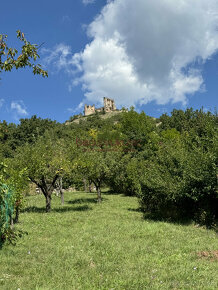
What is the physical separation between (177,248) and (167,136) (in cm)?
5519

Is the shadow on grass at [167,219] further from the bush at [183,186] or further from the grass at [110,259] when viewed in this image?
the grass at [110,259]

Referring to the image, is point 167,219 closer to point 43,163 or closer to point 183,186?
point 183,186

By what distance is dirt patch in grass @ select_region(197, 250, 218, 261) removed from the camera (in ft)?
31.2

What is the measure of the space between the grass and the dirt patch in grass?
165 millimetres

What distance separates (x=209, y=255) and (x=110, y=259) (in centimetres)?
401

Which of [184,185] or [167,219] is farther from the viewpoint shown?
[167,219]

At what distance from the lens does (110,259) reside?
362 inches

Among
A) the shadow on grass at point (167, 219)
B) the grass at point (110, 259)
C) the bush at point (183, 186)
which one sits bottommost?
the shadow on grass at point (167, 219)

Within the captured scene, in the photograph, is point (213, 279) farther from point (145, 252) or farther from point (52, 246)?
point (52, 246)

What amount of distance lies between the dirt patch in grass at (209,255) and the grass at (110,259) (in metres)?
0.17

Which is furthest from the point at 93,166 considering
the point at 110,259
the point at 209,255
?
the point at 209,255

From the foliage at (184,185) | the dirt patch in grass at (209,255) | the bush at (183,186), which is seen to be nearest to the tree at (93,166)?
the bush at (183,186)

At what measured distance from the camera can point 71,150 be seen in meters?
23.4

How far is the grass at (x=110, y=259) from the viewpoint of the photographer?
7.09 metres
